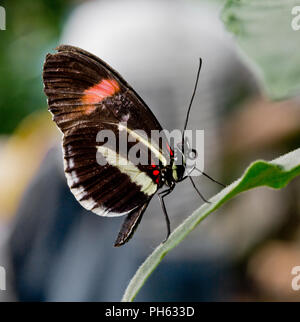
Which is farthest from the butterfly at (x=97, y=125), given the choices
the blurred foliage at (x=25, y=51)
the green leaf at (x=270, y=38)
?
the blurred foliage at (x=25, y=51)

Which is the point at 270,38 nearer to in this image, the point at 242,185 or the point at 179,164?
the point at 179,164

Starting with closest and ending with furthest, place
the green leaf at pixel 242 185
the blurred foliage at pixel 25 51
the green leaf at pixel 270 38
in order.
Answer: the green leaf at pixel 242 185, the green leaf at pixel 270 38, the blurred foliage at pixel 25 51

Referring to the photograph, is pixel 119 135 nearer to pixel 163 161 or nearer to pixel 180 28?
pixel 163 161

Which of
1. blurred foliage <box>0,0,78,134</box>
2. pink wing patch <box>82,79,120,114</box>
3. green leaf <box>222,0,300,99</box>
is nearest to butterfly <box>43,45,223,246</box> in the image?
pink wing patch <box>82,79,120,114</box>

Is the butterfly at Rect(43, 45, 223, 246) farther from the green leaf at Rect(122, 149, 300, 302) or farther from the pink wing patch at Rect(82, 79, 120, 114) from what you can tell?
the green leaf at Rect(122, 149, 300, 302)

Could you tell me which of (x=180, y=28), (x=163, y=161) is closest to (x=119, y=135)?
(x=163, y=161)

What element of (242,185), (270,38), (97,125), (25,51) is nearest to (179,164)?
(97,125)

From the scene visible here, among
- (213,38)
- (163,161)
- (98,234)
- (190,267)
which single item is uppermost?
(213,38)

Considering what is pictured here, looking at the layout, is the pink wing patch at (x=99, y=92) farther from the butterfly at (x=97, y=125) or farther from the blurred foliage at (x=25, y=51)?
the blurred foliage at (x=25, y=51)
